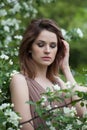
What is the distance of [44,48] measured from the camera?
391 cm

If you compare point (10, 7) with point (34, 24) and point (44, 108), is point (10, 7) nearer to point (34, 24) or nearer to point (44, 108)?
point (34, 24)

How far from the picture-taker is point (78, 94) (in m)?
3.42

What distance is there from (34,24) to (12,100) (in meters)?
0.55

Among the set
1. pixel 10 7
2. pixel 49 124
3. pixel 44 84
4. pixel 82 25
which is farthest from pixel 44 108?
pixel 82 25

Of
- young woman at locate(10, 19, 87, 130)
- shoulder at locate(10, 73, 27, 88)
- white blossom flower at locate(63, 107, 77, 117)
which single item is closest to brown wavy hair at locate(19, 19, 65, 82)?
young woman at locate(10, 19, 87, 130)

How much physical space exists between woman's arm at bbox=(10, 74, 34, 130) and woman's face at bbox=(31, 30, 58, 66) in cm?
21

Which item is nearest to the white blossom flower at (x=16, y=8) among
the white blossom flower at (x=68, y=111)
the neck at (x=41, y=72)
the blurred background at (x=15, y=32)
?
the blurred background at (x=15, y=32)

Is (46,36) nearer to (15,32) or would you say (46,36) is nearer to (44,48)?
(44,48)

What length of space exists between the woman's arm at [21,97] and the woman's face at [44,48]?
21 centimetres

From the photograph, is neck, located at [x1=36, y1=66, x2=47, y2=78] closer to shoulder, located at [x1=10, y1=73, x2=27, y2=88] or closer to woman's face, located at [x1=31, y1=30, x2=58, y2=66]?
woman's face, located at [x1=31, y1=30, x2=58, y2=66]

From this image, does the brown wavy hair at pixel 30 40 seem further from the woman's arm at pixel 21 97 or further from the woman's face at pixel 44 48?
the woman's arm at pixel 21 97

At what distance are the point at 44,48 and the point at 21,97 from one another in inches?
15.1

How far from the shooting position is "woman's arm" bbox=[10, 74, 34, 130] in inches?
Answer: 145

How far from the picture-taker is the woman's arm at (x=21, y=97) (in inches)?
145
